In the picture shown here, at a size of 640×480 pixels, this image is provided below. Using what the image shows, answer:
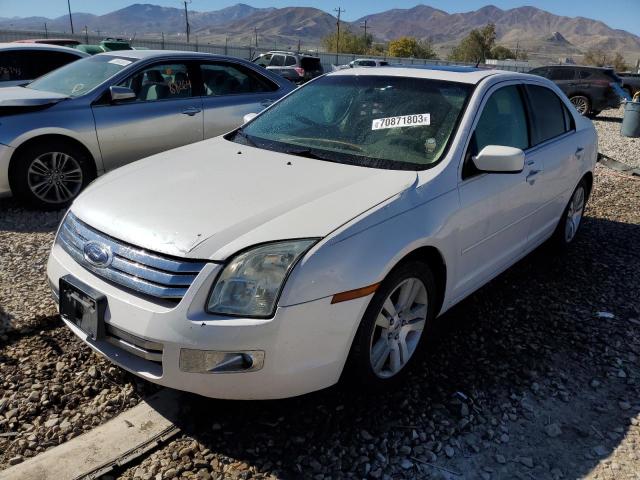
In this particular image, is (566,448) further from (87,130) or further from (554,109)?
(87,130)

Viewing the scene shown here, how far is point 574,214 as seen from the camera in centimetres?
502

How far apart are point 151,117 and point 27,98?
1164mm

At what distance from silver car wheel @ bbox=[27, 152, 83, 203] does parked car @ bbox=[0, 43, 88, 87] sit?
245 cm

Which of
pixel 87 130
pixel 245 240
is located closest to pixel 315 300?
pixel 245 240

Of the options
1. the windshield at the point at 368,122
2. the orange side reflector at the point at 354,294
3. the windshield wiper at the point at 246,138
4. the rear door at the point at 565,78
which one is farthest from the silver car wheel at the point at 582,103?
the orange side reflector at the point at 354,294

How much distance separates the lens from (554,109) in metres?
4.40

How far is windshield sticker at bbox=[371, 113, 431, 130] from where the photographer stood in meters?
3.26

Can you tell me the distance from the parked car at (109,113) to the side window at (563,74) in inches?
554

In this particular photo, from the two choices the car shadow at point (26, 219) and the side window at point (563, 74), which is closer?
the car shadow at point (26, 219)

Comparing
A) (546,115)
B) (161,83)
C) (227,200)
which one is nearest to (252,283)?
(227,200)

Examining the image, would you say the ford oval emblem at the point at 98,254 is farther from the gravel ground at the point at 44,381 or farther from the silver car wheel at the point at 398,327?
the silver car wheel at the point at 398,327

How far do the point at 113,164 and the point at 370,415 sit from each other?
165 inches

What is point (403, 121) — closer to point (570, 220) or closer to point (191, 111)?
point (570, 220)

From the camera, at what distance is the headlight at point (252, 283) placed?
221 cm
